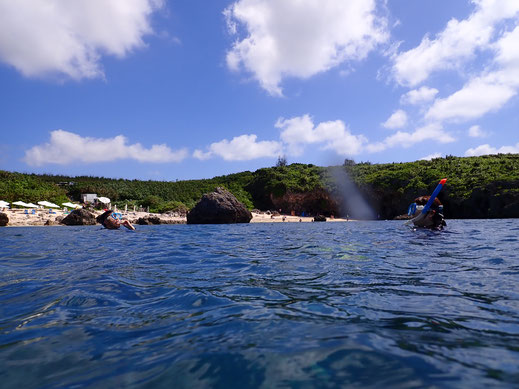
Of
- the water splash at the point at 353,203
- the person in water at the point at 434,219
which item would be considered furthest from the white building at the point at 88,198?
the person in water at the point at 434,219

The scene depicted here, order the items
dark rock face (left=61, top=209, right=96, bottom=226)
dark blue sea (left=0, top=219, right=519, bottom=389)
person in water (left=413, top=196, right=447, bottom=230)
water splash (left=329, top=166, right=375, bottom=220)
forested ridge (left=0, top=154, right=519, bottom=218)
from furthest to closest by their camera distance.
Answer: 1. water splash (left=329, top=166, right=375, bottom=220)
2. forested ridge (left=0, top=154, right=519, bottom=218)
3. dark rock face (left=61, top=209, right=96, bottom=226)
4. person in water (left=413, top=196, right=447, bottom=230)
5. dark blue sea (left=0, top=219, right=519, bottom=389)

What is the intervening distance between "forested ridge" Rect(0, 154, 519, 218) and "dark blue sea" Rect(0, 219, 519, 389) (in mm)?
34247

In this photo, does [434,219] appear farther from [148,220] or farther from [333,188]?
[333,188]

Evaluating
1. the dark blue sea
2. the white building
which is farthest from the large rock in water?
the dark blue sea

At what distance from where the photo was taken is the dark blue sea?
1.70 metres

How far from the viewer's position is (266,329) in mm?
2365

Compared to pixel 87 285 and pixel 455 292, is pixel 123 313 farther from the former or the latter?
pixel 455 292

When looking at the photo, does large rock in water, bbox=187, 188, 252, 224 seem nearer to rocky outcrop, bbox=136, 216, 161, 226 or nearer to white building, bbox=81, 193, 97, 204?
rocky outcrop, bbox=136, 216, 161, 226

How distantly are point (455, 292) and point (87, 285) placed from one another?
14.9ft

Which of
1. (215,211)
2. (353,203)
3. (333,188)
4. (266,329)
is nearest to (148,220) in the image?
(215,211)

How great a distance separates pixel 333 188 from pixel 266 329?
4167 cm

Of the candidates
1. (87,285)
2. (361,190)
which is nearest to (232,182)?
(361,190)

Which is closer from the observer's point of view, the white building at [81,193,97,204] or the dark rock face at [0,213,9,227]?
the dark rock face at [0,213,9,227]

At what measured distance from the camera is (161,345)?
214 cm
